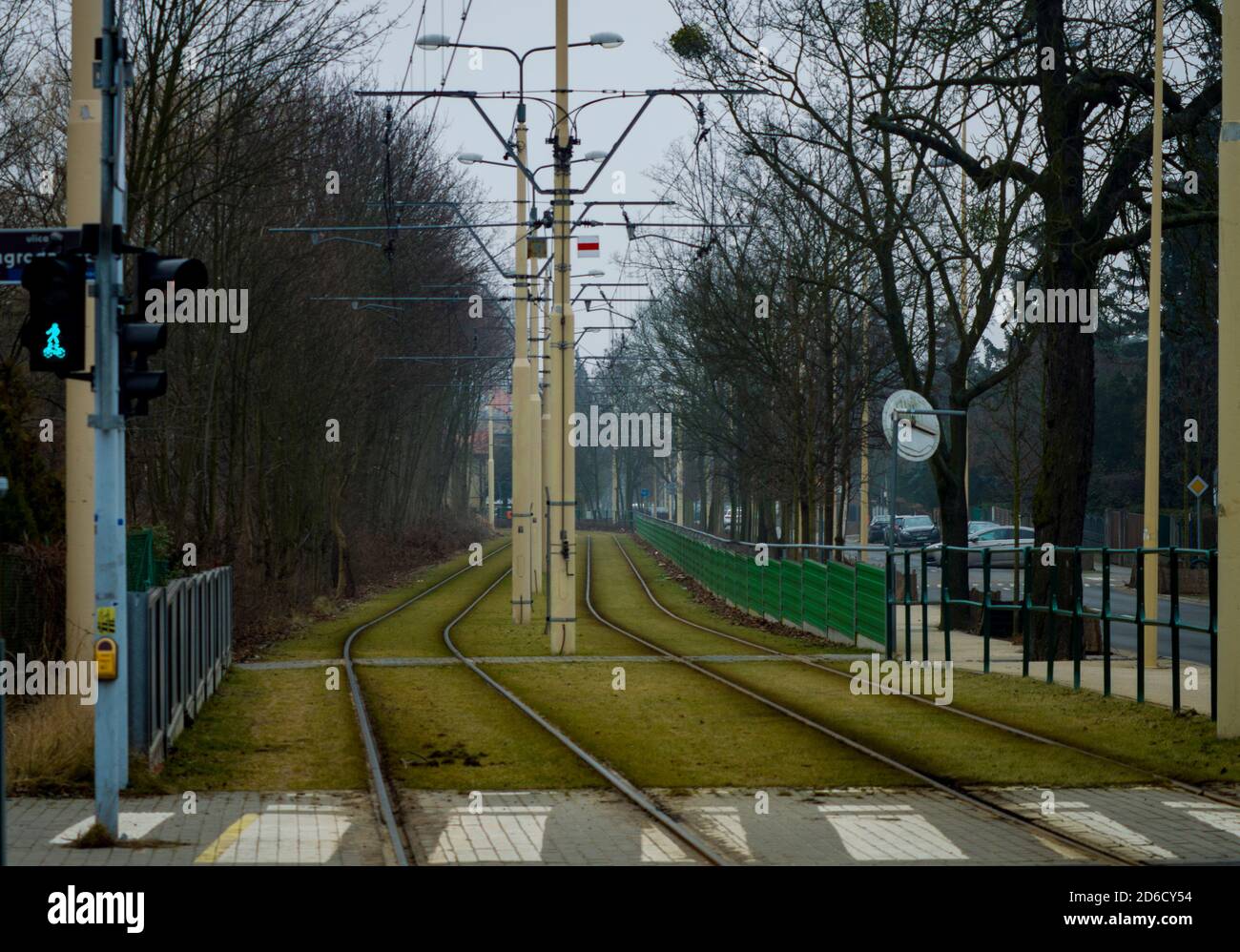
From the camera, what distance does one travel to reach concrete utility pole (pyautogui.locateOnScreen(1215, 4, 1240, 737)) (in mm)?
13898

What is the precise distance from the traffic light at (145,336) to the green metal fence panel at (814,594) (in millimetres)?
18234

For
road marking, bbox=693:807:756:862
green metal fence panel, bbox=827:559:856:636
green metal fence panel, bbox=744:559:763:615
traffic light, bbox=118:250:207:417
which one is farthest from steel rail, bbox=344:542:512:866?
green metal fence panel, bbox=744:559:763:615

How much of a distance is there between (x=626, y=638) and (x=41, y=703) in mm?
15340

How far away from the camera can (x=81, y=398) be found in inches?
547

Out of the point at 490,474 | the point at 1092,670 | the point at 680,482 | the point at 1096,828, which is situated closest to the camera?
the point at 1096,828

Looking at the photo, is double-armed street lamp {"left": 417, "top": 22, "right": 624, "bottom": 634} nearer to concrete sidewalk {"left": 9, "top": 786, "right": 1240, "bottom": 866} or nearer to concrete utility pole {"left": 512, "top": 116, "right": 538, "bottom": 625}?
concrete utility pole {"left": 512, "top": 116, "right": 538, "bottom": 625}

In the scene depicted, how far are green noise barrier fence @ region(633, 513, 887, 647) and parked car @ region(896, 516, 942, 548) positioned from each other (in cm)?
1994

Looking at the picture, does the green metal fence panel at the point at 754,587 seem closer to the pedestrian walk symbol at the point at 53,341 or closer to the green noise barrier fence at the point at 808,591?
the green noise barrier fence at the point at 808,591

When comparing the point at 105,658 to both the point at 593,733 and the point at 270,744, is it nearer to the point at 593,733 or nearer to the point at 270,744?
the point at 270,744

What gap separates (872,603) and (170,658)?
12.6 meters

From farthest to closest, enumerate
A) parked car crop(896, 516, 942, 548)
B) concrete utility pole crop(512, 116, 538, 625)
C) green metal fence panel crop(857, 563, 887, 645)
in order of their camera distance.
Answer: parked car crop(896, 516, 942, 548) → concrete utility pole crop(512, 116, 538, 625) → green metal fence panel crop(857, 563, 887, 645)

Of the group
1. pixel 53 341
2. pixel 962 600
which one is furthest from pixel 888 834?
pixel 962 600
